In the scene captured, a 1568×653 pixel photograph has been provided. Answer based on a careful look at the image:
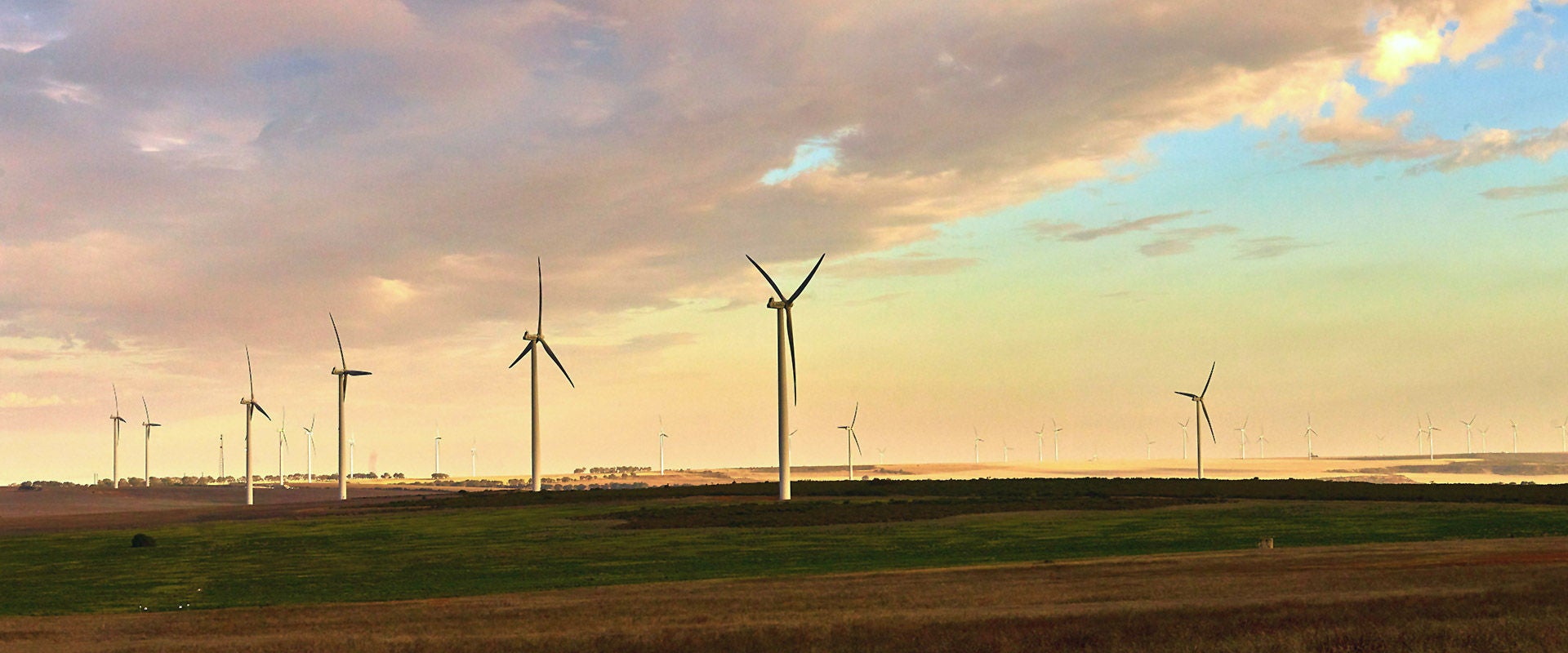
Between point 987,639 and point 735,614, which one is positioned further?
point 735,614

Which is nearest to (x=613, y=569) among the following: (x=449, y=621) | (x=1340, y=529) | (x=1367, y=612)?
(x=449, y=621)

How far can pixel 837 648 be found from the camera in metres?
29.5

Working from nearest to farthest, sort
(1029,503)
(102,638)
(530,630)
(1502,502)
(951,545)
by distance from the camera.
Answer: (530,630) < (102,638) < (951,545) < (1502,502) < (1029,503)

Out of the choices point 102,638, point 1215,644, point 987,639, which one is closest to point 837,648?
point 987,639

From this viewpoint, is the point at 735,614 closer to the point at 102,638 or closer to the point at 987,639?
the point at 987,639

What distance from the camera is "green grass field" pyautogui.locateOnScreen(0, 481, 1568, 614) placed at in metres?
59.2

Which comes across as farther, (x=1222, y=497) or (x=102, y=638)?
(x=1222, y=497)

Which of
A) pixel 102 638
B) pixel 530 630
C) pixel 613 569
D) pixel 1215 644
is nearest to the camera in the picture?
pixel 1215 644

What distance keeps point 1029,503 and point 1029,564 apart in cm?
6695

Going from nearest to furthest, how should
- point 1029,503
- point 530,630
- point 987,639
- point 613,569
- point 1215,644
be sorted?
1. point 1215,644
2. point 987,639
3. point 530,630
4. point 613,569
5. point 1029,503

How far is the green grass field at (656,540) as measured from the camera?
5922 cm

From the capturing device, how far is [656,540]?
8688cm

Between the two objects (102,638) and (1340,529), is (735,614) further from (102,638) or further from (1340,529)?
(1340,529)

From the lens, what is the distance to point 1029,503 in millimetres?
121438
